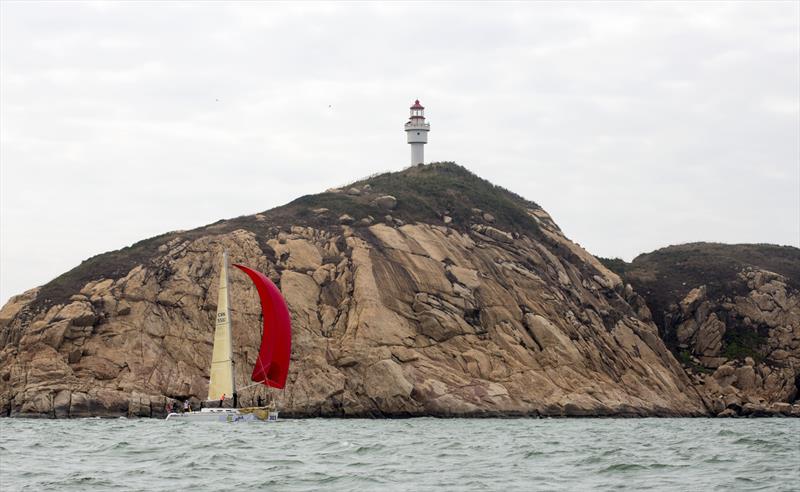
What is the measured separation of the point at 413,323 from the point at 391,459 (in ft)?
137

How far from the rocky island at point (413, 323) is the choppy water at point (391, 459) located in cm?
1805

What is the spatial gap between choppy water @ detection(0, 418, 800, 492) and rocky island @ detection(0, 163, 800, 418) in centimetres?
1805

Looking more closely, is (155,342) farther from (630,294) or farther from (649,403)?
(630,294)

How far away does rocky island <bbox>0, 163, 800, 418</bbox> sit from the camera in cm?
7069

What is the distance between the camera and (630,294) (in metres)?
94.5

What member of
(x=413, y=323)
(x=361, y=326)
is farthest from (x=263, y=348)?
(x=413, y=323)

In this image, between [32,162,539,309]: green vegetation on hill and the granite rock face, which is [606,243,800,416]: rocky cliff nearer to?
the granite rock face

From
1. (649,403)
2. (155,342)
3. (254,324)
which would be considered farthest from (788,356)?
(155,342)

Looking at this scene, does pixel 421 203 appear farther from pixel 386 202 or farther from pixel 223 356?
pixel 223 356

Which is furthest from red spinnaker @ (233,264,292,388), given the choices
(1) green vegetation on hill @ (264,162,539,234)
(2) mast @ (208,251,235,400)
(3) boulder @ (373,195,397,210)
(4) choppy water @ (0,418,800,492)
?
(3) boulder @ (373,195,397,210)

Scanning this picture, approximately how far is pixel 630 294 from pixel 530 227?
1010 centimetres

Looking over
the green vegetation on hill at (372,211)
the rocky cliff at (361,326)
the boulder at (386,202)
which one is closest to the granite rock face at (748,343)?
the rocky cliff at (361,326)

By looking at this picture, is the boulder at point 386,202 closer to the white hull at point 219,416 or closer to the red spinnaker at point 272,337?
the red spinnaker at point 272,337

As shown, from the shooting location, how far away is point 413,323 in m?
76.7
